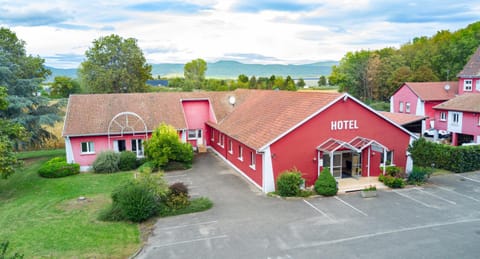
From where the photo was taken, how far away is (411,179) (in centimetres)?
2033

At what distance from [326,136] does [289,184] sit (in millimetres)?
3925

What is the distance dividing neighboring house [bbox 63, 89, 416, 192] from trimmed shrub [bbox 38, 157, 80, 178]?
4.73 ft

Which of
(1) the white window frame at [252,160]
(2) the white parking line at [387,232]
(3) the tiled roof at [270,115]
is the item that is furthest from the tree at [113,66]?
(2) the white parking line at [387,232]

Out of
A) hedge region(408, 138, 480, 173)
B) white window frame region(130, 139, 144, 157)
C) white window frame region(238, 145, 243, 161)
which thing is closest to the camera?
hedge region(408, 138, 480, 173)

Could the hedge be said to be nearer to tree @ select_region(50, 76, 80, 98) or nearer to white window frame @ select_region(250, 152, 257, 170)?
white window frame @ select_region(250, 152, 257, 170)

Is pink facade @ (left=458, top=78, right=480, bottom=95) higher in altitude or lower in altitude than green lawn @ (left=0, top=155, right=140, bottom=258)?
higher

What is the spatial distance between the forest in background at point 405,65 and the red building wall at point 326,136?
3759cm

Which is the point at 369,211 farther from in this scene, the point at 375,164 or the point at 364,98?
the point at 364,98

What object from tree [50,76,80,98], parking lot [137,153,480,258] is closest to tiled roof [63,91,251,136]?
parking lot [137,153,480,258]

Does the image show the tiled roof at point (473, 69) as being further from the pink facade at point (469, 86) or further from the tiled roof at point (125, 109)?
the tiled roof at point (125, 109)

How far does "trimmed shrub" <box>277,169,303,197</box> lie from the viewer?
18047 millimetres

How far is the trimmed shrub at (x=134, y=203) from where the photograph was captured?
15234mm

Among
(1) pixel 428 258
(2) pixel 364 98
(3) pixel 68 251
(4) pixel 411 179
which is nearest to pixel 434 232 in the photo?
(1) pixel 428 258

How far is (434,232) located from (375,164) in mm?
7843
